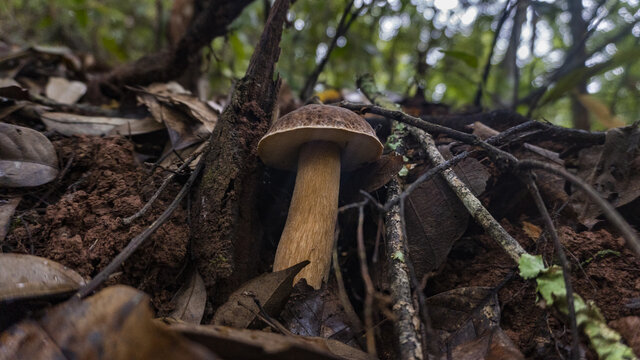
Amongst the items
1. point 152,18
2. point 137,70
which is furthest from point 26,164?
point 152,18

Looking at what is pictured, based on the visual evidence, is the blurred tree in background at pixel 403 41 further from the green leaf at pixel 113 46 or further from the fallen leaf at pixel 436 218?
the fallen leaf at pixel 436 218

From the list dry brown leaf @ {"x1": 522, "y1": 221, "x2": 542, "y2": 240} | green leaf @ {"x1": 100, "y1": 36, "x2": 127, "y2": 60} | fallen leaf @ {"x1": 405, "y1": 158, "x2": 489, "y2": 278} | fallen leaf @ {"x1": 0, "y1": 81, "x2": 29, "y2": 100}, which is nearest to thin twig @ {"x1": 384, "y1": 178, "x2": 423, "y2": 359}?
fallen leaf @ {"x1": 405, "y1": 158, "x2": 489, "y2": 278}

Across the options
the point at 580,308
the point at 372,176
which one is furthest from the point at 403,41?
the point at 580,308

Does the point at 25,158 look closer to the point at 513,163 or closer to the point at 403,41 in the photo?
the point at 513,163

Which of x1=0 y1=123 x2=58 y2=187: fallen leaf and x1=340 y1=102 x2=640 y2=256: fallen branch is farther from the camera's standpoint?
x1=0 y1=123 x2=58 y2=187: fallen leaf

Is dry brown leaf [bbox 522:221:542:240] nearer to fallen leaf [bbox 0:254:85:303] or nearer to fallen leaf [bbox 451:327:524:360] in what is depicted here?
fallen leaf [bbox 451:327:524:360]
